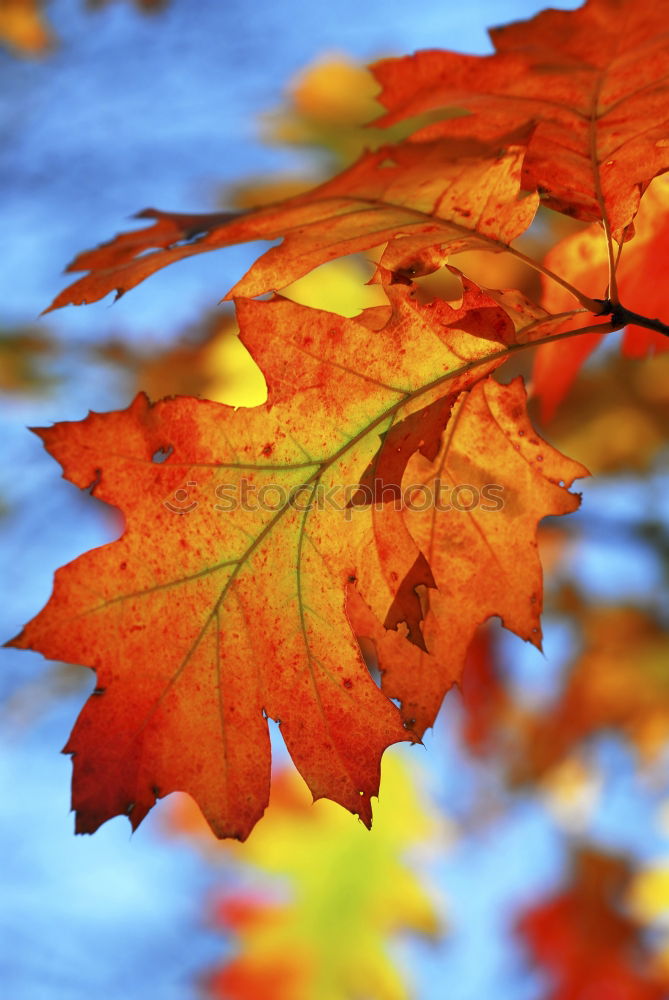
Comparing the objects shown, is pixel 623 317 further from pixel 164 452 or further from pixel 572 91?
pixel 164 452

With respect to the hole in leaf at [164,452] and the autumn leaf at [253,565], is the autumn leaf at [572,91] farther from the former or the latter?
the hole in leaf at [164,452]

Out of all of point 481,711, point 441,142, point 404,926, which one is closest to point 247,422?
point 441,142

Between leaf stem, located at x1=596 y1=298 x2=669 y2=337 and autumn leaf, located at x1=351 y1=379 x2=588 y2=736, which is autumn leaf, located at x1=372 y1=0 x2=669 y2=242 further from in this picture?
autumn leaf, located at x1=351 y1=379 x2=588 y2=736

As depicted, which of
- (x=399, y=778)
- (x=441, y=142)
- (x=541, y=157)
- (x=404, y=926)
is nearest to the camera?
(x=441, y=142)

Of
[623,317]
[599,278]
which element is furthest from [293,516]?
[599,278]

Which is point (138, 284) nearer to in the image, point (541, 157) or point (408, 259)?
point (408, 259)
